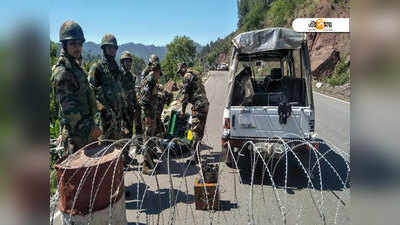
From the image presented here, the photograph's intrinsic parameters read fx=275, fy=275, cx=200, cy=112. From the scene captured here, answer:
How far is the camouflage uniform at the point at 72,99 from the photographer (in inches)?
122

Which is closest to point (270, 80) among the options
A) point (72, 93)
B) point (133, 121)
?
point (133, 121)

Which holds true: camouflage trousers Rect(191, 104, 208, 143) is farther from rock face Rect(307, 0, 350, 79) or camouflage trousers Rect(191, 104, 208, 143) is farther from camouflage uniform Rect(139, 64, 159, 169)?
rock face Rect(307, 0, 350, 79)

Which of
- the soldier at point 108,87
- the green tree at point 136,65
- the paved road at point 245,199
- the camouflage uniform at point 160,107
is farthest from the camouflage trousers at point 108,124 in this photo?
the green tree at point 136,65

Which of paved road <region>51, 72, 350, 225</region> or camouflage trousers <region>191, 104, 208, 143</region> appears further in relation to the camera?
camouflage trousers <region>191, 104, 208, 143</region>

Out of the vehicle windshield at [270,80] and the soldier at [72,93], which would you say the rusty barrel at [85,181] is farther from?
the vehicle windshield at [270,80]

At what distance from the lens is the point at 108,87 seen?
185 inches

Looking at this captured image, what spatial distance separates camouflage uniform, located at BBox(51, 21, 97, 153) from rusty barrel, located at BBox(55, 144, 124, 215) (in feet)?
1.85

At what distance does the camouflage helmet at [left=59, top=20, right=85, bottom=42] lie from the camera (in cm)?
293

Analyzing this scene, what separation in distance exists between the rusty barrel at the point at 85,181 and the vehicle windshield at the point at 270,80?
3549 millimetres

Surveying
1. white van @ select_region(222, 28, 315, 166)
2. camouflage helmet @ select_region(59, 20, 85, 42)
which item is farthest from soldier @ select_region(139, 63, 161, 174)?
camouflage helmet @ select_region(59, 20, 85, 42)
